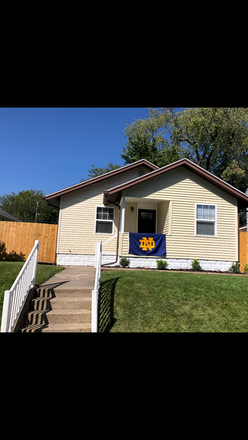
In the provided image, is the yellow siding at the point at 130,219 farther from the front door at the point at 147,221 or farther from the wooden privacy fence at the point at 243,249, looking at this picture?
the wooden privacy fence at the point at 243,249

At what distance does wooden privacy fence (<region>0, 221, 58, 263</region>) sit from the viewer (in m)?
12.3

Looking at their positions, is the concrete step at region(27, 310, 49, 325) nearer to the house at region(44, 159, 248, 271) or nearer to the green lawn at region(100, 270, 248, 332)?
the green lawn at region(100, 270, 248, 332)

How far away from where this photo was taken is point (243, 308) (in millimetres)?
6219

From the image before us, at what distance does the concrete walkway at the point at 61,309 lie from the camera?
4.89 m

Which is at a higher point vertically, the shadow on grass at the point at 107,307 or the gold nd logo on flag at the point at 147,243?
the gold nd logo on flag at the point at 147,243

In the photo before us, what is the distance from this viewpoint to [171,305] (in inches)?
241

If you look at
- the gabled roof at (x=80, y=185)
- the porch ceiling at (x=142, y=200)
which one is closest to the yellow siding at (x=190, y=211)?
the porch ceiling at (x=142, y=200)

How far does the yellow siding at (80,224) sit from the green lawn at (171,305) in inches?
169

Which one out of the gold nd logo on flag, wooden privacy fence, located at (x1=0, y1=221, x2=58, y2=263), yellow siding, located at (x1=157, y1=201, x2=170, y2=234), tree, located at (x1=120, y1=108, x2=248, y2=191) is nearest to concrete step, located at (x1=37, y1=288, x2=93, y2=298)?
the gold nd logo on flag

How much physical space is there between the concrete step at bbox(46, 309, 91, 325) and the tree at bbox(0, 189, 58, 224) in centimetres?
3397

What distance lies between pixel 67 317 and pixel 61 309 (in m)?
0.32

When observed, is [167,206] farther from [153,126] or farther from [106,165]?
[106,165]
